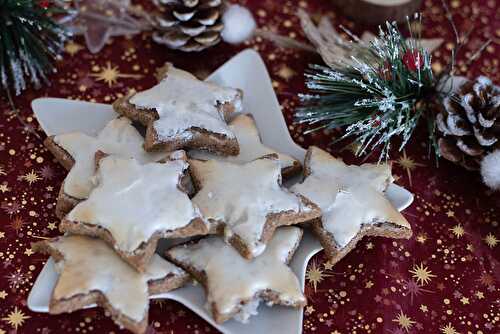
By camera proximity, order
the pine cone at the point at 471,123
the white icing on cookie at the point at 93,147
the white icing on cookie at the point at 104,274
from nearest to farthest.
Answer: the white icing on cookie at the point at 104,274
the white icing on cookie at the point at 93,147
the pine cone at the point at 471,123

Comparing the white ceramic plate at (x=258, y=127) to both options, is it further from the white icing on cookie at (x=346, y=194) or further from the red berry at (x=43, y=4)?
the red berry at (x=43, y=4)

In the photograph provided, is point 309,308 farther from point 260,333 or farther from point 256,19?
point 256,19

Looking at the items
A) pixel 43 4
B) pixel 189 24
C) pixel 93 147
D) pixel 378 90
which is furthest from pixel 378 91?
pixel 43 4

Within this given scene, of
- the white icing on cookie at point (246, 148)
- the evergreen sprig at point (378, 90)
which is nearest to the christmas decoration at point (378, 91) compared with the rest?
the evergreen sprig at point (378, 90)

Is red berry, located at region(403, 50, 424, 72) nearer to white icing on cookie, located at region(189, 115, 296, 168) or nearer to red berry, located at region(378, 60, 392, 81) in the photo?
red berry, located at region(378, 60, 392, 81)

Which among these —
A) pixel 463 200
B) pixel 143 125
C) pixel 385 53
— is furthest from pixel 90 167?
pixel 463 200
